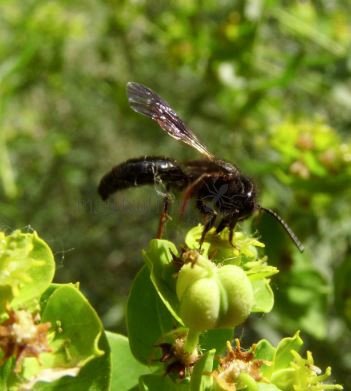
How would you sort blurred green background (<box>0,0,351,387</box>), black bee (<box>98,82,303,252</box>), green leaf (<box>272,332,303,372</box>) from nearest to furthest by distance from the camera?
green leaf (<box>272,332,303,372</box>) < black bee (<box>98,82,303,252</box>) < blurred green background (<box>0,0,351,387</box>)

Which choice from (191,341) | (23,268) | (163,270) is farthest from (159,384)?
(23,268)

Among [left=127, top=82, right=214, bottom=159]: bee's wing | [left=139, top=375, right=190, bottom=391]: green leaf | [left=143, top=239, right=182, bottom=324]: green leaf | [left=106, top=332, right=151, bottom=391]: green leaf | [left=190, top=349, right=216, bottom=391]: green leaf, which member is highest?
[left=127, top=82, right=214, bottom=159]: bee's wing

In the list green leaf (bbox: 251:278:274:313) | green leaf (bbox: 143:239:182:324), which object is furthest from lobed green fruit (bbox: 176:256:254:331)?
green leaf (bbox: 251:278:274:313)

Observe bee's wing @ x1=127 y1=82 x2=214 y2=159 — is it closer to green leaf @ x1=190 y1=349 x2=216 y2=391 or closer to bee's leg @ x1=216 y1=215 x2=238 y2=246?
bee's leg @ x1=216 y1=215 x2=238 y2=246

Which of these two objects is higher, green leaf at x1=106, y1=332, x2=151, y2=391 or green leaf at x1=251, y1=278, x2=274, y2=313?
green leaf at x1=251, y1=278, x2=274, y2=313

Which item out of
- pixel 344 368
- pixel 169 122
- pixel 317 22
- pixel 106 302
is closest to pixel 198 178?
pixel 169 122

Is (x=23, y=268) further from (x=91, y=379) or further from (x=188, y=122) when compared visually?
(x=188, y=122)

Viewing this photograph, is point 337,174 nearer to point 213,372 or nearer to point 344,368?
point 344,368
